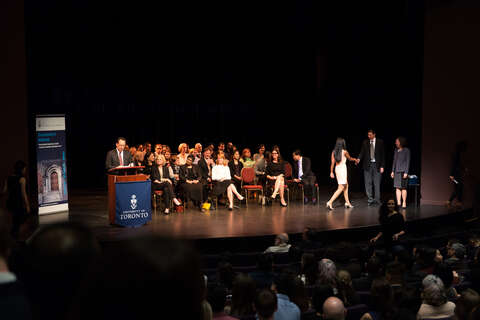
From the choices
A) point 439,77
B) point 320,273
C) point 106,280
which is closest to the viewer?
point 106,280

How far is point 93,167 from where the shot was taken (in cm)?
1659

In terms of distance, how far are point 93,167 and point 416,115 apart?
28.1 ft

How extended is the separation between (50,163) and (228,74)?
284 inches

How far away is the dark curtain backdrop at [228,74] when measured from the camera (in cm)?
1386

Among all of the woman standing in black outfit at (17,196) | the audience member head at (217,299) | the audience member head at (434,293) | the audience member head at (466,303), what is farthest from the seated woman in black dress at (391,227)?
the woman standing in black outfit at (17,196)

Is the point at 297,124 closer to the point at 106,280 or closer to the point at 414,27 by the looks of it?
the point at 414,27

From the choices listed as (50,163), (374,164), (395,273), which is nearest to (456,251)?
(395,273)

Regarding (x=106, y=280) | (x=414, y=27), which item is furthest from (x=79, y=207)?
(x=106, y=280)

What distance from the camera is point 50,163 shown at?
10039mm

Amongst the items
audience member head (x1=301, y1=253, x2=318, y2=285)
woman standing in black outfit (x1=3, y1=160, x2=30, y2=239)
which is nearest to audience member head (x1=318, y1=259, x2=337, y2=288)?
audience member head (x1=301, y1=253, x2=318, y2=285)

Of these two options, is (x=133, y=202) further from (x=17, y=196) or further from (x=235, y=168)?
(x=235, y=168)

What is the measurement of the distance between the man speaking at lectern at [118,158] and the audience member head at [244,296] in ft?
18.6

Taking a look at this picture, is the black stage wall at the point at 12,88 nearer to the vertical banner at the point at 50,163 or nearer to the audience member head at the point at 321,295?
the vertical banner at the point at 50,163

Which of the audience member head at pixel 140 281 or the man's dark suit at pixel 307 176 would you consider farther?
the man's dark suit at pixel 307 176
